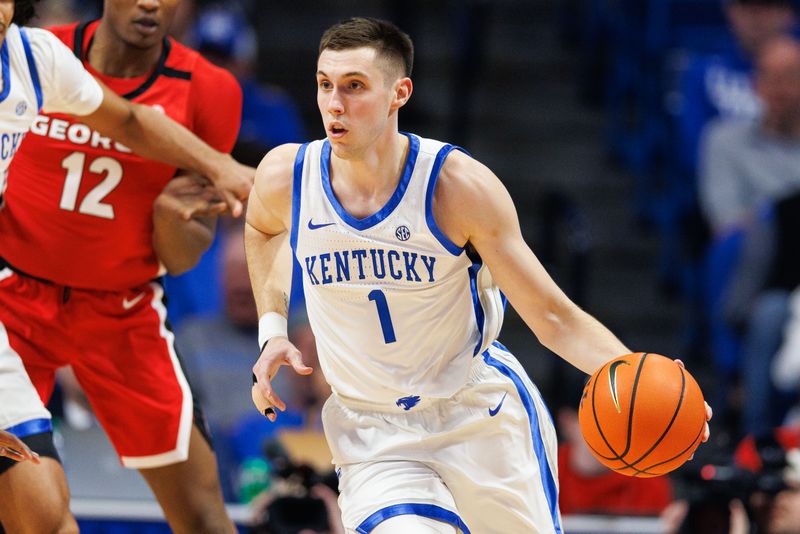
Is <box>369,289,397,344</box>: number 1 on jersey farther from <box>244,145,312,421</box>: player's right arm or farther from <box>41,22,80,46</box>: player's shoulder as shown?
<box>41,22,80,46</box>: player's shoulder

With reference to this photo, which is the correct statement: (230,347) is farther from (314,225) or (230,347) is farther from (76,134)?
(314,225)

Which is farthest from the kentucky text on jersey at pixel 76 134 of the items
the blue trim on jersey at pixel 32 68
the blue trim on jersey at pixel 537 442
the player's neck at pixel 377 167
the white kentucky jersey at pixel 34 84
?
the blue trim on jersey at pixel 537 442

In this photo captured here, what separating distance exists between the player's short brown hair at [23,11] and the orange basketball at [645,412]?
233cm

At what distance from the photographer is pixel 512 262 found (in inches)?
162

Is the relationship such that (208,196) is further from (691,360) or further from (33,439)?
(691,360)

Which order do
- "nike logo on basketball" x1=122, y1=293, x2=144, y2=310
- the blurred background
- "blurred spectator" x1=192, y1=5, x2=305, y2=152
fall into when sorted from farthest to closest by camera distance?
"blurred spectator" x1=192, y1=5, x2=305, y2=152
the blurred background
"nike logo on basketball" x1=122, y1=293, x2=144, y2=310

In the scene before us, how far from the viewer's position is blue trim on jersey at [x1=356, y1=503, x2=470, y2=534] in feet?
13.3

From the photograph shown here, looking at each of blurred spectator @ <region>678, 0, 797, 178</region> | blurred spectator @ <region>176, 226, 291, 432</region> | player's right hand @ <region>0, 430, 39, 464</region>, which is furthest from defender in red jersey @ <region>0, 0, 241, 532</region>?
blurred spectator @ <region>678, 0, 797, 178</region>

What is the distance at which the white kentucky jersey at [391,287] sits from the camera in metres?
4.19

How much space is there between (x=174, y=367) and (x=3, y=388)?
77 centimetres

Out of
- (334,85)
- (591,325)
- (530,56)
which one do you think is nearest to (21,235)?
(334,85)

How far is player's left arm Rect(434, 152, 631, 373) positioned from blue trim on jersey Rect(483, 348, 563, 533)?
0.31 metres

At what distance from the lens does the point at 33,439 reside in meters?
4.44

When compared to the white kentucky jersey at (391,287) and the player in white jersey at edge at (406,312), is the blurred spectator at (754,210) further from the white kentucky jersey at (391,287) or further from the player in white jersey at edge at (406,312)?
the white kentucky jersey at (391,287)
